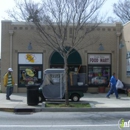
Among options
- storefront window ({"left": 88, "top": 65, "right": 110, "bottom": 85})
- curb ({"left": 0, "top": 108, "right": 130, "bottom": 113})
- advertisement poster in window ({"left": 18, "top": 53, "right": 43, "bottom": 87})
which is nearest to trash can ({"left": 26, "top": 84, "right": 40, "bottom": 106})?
curb ({"left": 0, "top": 108, "right": 130, "bottom": 113})

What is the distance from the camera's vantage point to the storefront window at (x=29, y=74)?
70.5 feet

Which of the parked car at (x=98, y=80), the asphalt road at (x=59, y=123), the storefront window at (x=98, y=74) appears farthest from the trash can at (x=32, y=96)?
the parked car at (x=98, y=80)

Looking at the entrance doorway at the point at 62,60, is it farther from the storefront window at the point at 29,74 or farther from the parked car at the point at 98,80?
the parked car at the point at 98,80

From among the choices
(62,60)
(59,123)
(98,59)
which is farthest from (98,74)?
(59,123)

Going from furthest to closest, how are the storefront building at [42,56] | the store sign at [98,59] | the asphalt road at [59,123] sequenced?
the store sign at [98,59] → the storefront building at [42,56] → the asphalt road at [59,123]

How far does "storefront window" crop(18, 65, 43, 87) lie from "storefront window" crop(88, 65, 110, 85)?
3974mm

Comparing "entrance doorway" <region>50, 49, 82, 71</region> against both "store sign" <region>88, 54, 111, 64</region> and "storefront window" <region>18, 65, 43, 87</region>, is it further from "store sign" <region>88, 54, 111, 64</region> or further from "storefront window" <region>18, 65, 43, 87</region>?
"storefront window" <region>18, 65, 43, 87</region>

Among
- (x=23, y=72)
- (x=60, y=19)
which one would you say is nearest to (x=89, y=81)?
(x=23, y=72)

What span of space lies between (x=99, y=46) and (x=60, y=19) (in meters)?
7.84

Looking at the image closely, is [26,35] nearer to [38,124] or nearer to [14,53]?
[14,53]

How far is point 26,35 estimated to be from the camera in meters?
21.6

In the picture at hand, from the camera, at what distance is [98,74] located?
21953 mm

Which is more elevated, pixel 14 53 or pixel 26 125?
pixel 14 53

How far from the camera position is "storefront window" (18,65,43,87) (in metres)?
21.5
